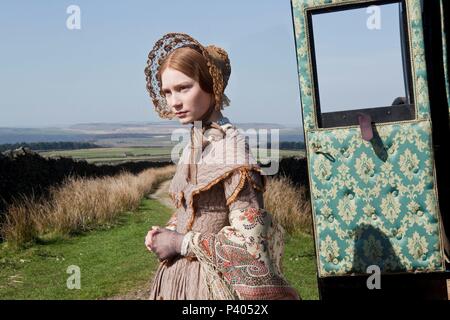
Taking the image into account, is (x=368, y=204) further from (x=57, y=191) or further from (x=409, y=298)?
(x=57, y=191)

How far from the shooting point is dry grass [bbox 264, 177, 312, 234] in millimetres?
6723

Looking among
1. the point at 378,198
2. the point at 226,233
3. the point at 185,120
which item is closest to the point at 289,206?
the point at 378,198

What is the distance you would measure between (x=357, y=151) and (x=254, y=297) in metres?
1.67

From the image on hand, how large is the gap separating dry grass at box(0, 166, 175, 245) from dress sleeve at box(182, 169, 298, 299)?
15.6 ft

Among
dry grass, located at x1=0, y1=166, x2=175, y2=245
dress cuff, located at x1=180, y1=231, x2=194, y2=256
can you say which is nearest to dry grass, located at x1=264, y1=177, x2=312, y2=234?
dry grass, located at x1=0, y1=166, x2=175, y2=245

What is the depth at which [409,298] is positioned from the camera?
4.10 m

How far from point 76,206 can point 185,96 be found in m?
5.26

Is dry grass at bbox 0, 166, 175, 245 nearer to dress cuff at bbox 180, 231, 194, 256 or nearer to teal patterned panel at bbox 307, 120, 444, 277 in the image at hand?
teal patterned panel at bbox 307, 120, 444, 277

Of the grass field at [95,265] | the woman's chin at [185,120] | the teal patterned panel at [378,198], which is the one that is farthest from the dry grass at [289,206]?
the woman's chin at [185,120]

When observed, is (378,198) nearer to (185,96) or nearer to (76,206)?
(185,96)

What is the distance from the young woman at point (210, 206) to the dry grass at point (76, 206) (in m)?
4.61
